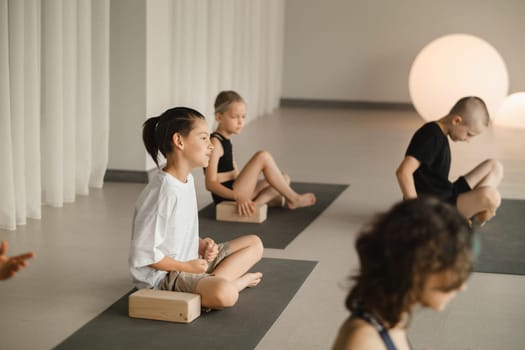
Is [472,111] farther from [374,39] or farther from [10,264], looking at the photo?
[374,39]

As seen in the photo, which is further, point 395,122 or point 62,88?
point 395,122

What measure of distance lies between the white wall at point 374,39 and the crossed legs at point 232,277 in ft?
22.1

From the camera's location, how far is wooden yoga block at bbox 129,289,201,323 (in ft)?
9.97

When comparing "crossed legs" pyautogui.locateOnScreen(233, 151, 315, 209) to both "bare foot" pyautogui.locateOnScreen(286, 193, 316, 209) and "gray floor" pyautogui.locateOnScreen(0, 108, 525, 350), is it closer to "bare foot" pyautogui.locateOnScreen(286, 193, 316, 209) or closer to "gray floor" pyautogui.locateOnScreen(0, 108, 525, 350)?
"bare foot" pyautogui.locateOnScreen(286, 193, 316, 209)

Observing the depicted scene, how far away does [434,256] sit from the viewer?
142 centimetres

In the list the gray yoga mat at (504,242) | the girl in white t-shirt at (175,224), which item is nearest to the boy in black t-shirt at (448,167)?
the gray yoga mat at (504,242)

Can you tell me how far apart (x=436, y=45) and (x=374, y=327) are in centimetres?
704

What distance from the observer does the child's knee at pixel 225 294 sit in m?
3.11

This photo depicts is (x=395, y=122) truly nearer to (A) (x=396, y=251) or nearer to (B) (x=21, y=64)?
(B) (x=21, y=64)

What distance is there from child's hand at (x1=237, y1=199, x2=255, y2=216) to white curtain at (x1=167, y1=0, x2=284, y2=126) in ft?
5.61

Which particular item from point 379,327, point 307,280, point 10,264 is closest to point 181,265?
point 307,280

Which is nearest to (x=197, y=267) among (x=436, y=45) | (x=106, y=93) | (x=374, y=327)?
(x=374, y=327)

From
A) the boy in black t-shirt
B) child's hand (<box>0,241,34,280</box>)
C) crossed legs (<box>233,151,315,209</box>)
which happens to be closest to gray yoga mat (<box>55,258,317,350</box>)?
child's hand (<box>0,241,34,280</box>)

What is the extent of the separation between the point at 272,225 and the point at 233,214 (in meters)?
0.22
